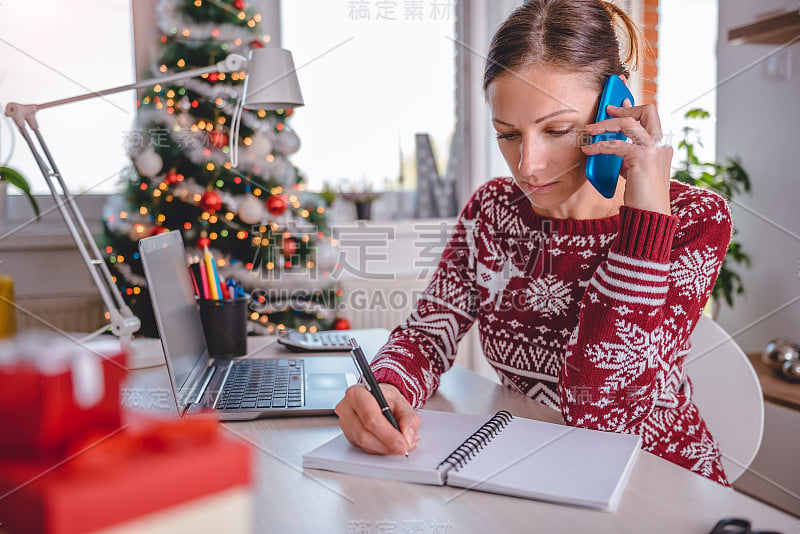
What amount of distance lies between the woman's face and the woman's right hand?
391 mm

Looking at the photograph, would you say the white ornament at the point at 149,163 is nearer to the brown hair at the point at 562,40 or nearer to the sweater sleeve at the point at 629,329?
the brown hair at the point at 562,40

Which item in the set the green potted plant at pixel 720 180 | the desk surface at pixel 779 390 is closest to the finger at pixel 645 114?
the desk surface at pixel 779 390

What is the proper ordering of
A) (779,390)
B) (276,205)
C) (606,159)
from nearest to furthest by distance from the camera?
(606,159)
(779,390)
(276,205)

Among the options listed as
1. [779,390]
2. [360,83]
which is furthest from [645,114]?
[360,83]

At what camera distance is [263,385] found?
892 mm

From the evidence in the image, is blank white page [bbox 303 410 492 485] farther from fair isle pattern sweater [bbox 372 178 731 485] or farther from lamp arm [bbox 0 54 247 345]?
lamp arm [bbox 0 54 247 345]

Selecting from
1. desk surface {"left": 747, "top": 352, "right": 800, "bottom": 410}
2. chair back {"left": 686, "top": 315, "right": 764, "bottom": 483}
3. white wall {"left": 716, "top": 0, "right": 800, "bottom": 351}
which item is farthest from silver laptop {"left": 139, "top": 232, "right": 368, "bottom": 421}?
white wall {"left": 716, "top": 0, "right": 800, "bottom": 351}

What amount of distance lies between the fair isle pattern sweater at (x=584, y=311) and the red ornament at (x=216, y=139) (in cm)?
124

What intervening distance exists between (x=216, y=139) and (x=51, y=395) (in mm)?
2041

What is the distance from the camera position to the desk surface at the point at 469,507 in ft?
1.62

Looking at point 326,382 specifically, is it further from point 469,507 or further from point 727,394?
point 727,394

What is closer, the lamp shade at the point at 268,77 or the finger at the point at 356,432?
the finger at the point at 356,432

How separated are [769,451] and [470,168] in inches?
66.7

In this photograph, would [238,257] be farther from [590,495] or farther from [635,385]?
[590,495]
